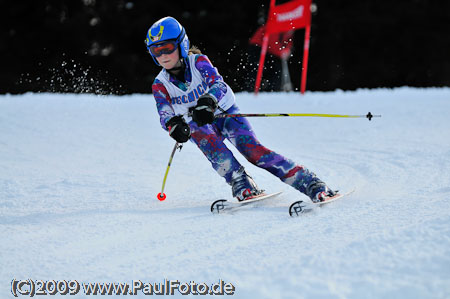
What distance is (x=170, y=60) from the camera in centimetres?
337

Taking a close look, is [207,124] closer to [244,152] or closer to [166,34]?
[244,152]

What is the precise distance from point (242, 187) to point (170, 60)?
0.94m

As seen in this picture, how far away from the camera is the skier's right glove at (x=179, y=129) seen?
3.12 metres

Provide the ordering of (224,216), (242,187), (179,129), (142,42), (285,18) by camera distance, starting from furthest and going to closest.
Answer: (142,42)
(285,18)
(242,187)
(179,129)
(224,216)

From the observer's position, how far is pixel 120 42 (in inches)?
694

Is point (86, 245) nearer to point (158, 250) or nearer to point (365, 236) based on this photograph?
point (158, 250)

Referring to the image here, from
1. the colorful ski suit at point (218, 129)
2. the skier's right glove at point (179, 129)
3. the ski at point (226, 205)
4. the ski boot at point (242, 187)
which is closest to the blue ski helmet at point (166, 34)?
the colorful ski suit at point (218, 129)

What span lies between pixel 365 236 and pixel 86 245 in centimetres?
130

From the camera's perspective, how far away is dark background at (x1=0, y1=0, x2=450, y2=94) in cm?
1703

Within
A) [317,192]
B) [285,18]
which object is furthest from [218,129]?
[285,18]

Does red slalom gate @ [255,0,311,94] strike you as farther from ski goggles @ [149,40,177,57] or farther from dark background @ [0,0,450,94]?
ski goggles @ [149,40,177,57]

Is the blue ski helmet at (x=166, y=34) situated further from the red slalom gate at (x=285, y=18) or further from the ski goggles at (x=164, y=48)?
the red slalom gate at (x=285, y=18)

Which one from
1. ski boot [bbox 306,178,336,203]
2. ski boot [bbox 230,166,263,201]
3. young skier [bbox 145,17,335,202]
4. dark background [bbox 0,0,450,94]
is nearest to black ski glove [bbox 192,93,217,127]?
young skier [bbox 145,17,335,202]

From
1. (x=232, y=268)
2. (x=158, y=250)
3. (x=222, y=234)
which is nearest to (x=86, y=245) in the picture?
(x=158, y=250)
